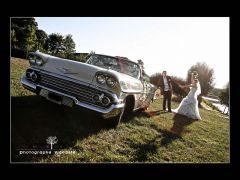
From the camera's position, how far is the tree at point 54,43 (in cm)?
422

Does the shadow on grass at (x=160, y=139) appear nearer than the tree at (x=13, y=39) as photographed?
Yes

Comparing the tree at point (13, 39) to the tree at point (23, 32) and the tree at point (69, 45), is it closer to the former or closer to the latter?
the tree at point (23, 32)

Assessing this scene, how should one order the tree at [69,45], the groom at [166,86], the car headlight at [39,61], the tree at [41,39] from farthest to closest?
the groom at [166,86], the tree at [41,39], the tree at [69,45], the car headlight at [39,61]

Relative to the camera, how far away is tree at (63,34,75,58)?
4.13 m

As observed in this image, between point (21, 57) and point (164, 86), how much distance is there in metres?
2.71

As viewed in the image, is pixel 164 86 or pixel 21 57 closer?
pixel 21 57

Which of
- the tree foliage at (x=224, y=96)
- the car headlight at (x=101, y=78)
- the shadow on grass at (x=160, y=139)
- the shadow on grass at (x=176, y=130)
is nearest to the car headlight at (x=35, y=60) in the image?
the car headlight at (x=101, y=78)

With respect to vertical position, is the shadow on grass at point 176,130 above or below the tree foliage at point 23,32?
below

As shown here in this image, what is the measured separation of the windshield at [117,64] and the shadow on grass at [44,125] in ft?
3.29

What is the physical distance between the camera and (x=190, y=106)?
6.59 metres
